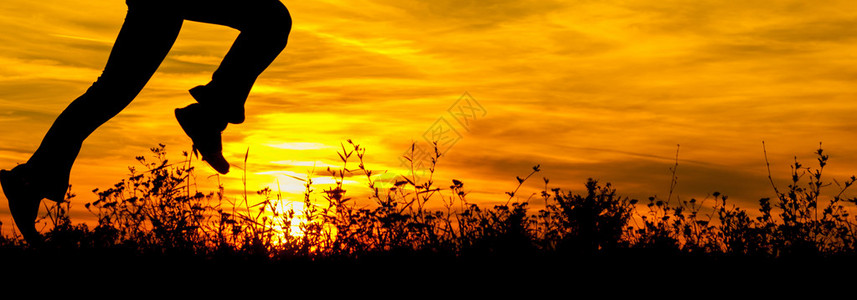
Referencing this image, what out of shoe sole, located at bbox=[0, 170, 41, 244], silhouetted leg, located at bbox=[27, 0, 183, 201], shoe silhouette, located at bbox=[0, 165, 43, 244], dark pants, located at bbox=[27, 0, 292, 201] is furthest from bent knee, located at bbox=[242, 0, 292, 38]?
shoe sole, located at bbox=[0, 170, 41, 244]

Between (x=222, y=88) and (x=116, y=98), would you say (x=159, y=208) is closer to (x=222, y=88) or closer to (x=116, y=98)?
(x=116, y=98)

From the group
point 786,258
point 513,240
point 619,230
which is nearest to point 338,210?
point 513,240

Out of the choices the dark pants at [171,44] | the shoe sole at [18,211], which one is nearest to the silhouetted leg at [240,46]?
the dark pants at [171,44]

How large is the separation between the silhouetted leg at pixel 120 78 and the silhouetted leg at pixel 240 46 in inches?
7.4

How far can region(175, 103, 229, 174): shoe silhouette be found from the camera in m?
4.61

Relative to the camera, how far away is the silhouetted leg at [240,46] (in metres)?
4.56

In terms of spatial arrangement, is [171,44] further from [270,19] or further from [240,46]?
[270,19]

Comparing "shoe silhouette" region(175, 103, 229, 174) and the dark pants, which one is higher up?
the dark pants

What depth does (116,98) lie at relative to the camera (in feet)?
15.8

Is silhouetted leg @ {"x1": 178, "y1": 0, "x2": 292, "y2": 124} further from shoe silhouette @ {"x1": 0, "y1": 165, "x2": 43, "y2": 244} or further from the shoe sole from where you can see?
the shoe sole

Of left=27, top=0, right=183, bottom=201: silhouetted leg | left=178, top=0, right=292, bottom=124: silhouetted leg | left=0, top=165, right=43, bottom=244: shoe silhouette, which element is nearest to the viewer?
left=178, top=0, right=292, bottom=124: silhouetted leg

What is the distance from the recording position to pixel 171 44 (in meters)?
4.77

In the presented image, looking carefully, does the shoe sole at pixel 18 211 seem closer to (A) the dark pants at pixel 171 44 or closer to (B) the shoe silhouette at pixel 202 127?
(A) the dark pants at pixel 171 44

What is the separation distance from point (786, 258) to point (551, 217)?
4.71 feet
